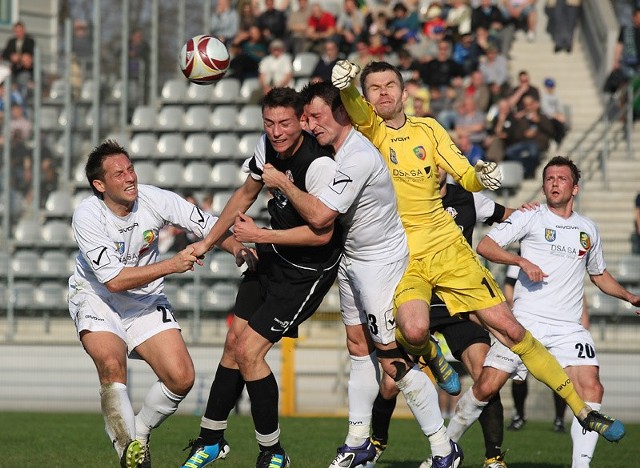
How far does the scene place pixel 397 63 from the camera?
2112cm

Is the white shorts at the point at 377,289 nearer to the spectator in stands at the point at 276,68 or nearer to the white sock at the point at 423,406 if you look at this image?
the white sock at the point at 423,406

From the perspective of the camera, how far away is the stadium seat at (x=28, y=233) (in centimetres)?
2030

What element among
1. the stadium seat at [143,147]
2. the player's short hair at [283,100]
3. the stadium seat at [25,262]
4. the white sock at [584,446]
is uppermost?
the player's short hair at [283,100]

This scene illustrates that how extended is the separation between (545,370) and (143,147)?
1354 cm

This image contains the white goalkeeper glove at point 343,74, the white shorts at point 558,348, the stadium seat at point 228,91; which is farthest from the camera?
the stadium seat at point 228,91

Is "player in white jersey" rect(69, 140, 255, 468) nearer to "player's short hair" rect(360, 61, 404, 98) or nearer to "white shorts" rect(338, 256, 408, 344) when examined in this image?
"white shorts" rect(338, 256, 408, 344)

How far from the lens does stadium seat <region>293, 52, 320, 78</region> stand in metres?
21.2

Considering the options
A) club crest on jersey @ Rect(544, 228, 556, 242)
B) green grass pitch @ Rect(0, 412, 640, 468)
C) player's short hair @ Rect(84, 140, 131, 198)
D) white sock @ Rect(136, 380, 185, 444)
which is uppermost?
player's short hair @ Rect(84, 140, 131, 198)

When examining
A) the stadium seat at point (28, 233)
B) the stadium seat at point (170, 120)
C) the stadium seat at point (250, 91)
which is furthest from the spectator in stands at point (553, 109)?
the stadium seat at point (28, 233)

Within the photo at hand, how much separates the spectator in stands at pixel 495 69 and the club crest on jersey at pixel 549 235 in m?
10.5

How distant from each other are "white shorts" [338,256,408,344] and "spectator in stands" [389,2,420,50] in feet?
42.5

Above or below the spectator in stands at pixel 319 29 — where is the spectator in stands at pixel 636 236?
below

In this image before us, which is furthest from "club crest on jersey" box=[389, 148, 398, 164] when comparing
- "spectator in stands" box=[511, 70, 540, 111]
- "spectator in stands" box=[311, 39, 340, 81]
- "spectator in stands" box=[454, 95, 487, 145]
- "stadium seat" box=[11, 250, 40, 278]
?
"stadium seat" box=[11, 250, 40, 278]

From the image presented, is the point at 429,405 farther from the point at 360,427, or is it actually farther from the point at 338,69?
the point at 338,69
